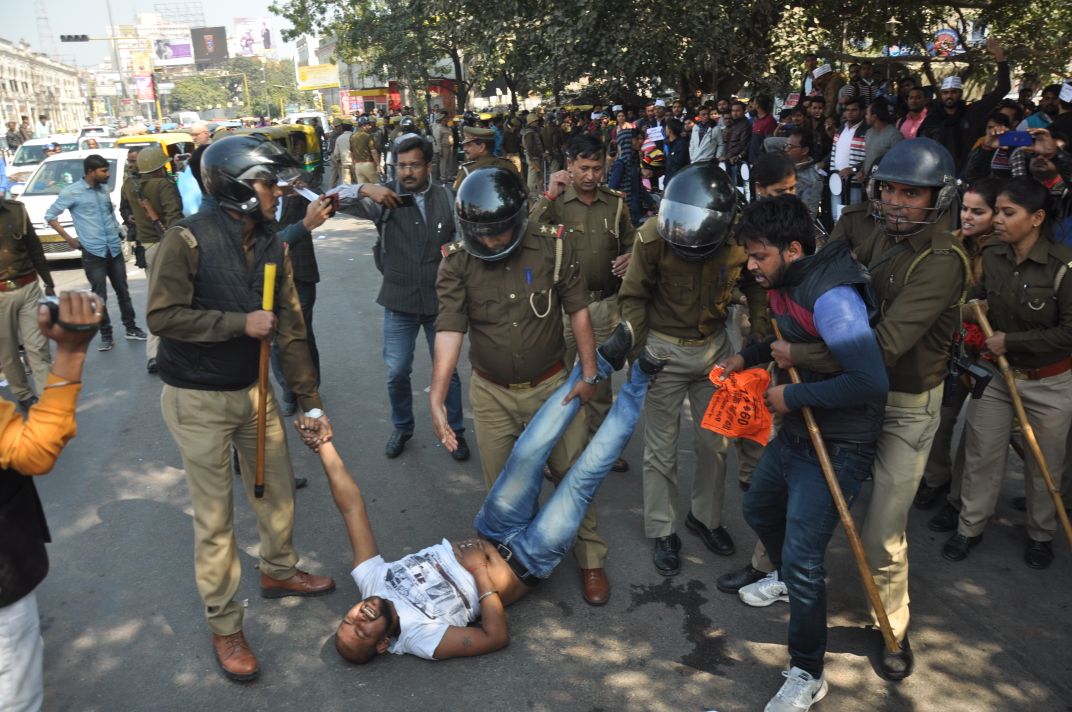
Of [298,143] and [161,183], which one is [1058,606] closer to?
[161,183]

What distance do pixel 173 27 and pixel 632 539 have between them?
653ft

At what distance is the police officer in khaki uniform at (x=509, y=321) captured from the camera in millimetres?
3619

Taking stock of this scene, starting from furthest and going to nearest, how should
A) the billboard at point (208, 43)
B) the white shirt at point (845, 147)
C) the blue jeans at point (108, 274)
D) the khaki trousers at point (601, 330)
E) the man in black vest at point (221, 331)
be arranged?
the billboard at point (208, 43), the white shirt at point (845, 147), the blue jeans at point (108, 274), the khaki trousers at point (601, 330), the man in black vest at point (221, 331)

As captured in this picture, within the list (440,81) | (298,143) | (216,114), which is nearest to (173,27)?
(216,114)

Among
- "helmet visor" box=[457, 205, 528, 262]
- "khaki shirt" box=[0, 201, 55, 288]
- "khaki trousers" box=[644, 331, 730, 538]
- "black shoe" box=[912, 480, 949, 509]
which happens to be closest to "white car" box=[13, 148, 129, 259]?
"khaki shirt" box=[0, 201, 55, 288]

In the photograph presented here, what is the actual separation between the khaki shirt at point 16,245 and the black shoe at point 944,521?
627 centimetres

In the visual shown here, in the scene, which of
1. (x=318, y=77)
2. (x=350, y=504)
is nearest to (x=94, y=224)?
(x=350, y=504)

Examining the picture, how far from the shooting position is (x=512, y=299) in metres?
3.74

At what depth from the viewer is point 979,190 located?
13.5ft

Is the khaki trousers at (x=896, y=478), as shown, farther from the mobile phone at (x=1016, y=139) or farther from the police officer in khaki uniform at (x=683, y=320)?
the mobile phone at (x=1016, y=139)

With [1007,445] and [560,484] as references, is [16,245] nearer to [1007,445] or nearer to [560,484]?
[560,484]

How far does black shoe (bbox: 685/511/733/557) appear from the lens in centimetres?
426

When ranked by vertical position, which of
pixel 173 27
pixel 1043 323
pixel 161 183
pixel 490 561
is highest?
pixel 173 27

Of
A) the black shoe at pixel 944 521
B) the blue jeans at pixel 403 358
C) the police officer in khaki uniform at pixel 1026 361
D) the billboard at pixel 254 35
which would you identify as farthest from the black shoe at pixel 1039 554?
the billboard at pixel 254 35
